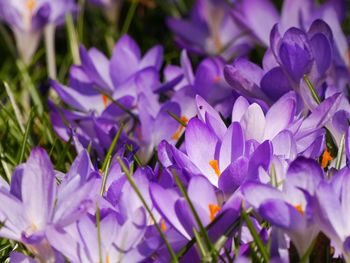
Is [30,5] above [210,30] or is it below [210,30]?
→ above

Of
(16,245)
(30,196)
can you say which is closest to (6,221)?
(30,196)

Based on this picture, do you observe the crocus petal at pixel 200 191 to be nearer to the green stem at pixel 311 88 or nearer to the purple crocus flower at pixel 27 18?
the green stem at pixel 311 88

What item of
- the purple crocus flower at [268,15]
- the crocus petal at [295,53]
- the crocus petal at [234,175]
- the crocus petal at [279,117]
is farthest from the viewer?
the purple crocus flower at [268,15]

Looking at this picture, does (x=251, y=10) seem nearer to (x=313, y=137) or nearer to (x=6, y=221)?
(x=313, y=137)

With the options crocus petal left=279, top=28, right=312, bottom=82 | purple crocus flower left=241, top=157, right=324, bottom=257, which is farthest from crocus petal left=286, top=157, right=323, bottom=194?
crocus petal left=279, top=28, right=312, bottom=82

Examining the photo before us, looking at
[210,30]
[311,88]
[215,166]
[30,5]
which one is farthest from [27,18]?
[215,166]

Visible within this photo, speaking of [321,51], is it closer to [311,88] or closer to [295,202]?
[311,88]

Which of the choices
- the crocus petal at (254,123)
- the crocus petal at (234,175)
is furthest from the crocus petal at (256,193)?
the crocus petal at (254,123)
